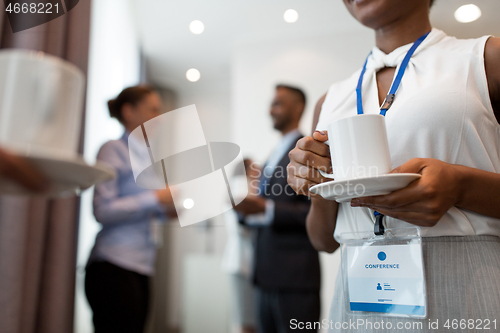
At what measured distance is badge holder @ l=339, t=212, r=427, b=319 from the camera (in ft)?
1.36

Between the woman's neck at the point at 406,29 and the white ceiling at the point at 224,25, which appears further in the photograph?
the white ceiling at the point at 224,25

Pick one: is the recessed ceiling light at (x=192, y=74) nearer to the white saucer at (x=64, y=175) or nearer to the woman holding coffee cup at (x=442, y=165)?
the woman holding coffee cup at (x=442, y=165)

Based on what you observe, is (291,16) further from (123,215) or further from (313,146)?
(123,215)

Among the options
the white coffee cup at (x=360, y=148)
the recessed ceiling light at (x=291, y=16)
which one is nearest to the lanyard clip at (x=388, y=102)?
the white coffee cup at (x=360, y=148)

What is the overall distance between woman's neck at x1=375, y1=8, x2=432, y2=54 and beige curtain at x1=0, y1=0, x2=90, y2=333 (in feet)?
2.03

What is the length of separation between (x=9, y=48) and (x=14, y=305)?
1.42 feet

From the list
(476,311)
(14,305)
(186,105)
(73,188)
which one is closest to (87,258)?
(14,305)

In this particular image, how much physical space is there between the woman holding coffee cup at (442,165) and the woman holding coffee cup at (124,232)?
616 mm

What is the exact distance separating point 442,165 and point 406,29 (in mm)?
301

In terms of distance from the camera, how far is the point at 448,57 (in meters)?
0.49

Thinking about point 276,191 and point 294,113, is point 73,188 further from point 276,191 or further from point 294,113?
point 294,113

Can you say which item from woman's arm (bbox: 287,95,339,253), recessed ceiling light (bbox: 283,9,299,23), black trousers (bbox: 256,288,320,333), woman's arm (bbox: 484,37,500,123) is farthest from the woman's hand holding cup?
black trousers (bbox: 256,288,320,333)

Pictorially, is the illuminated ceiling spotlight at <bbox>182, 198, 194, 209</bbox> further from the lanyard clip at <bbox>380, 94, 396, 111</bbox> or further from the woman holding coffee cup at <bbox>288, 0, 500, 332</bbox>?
the lanyard clip at <bbox>380, 94, 396, 111</bbox>

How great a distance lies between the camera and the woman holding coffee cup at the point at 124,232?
0.92 meters
